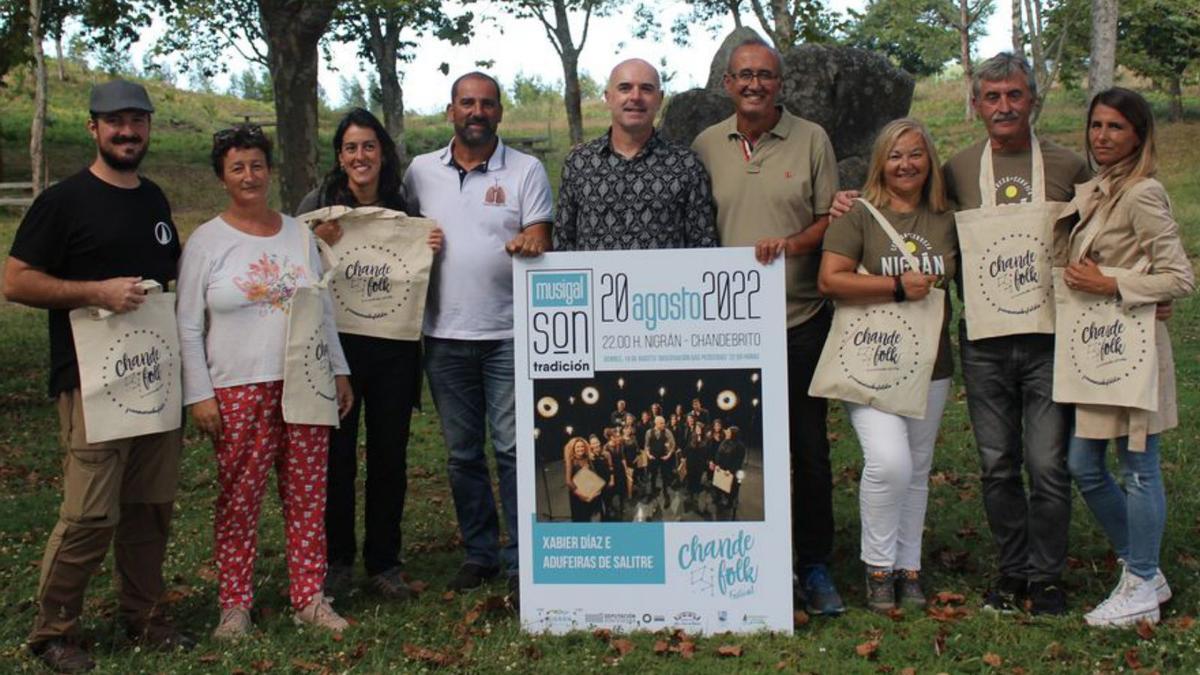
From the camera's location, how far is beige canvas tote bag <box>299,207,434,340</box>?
19.9 feet

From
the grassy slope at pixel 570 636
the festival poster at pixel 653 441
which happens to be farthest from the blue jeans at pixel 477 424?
the festival poster at pixel 653 441

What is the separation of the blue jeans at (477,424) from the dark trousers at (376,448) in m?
0.15

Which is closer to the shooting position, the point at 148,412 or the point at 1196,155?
the point at 148,412

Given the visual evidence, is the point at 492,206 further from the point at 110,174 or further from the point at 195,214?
the point at 195,214

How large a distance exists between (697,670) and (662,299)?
5.14 ft

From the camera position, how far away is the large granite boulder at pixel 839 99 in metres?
11.6

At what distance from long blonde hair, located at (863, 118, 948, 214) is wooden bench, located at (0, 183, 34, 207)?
24.1m

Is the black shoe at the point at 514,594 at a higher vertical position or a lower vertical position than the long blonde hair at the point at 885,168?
lower

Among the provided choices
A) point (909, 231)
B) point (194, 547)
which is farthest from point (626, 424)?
point (194, 547)

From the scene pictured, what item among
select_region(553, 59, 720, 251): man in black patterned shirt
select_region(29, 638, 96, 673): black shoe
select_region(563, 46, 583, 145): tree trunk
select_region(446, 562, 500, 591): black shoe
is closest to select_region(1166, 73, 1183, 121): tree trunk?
select_region(563, 46, 583, 145): tree trunk

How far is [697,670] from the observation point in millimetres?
5340

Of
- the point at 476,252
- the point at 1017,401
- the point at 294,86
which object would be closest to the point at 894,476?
the point at 1017,401

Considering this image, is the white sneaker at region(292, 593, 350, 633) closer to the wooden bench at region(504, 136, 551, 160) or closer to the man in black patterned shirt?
the man in black patterned shirt

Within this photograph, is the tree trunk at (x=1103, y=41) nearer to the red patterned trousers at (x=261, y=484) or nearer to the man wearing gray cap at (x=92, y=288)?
the red patterned trousers at (x=261, y=484)
